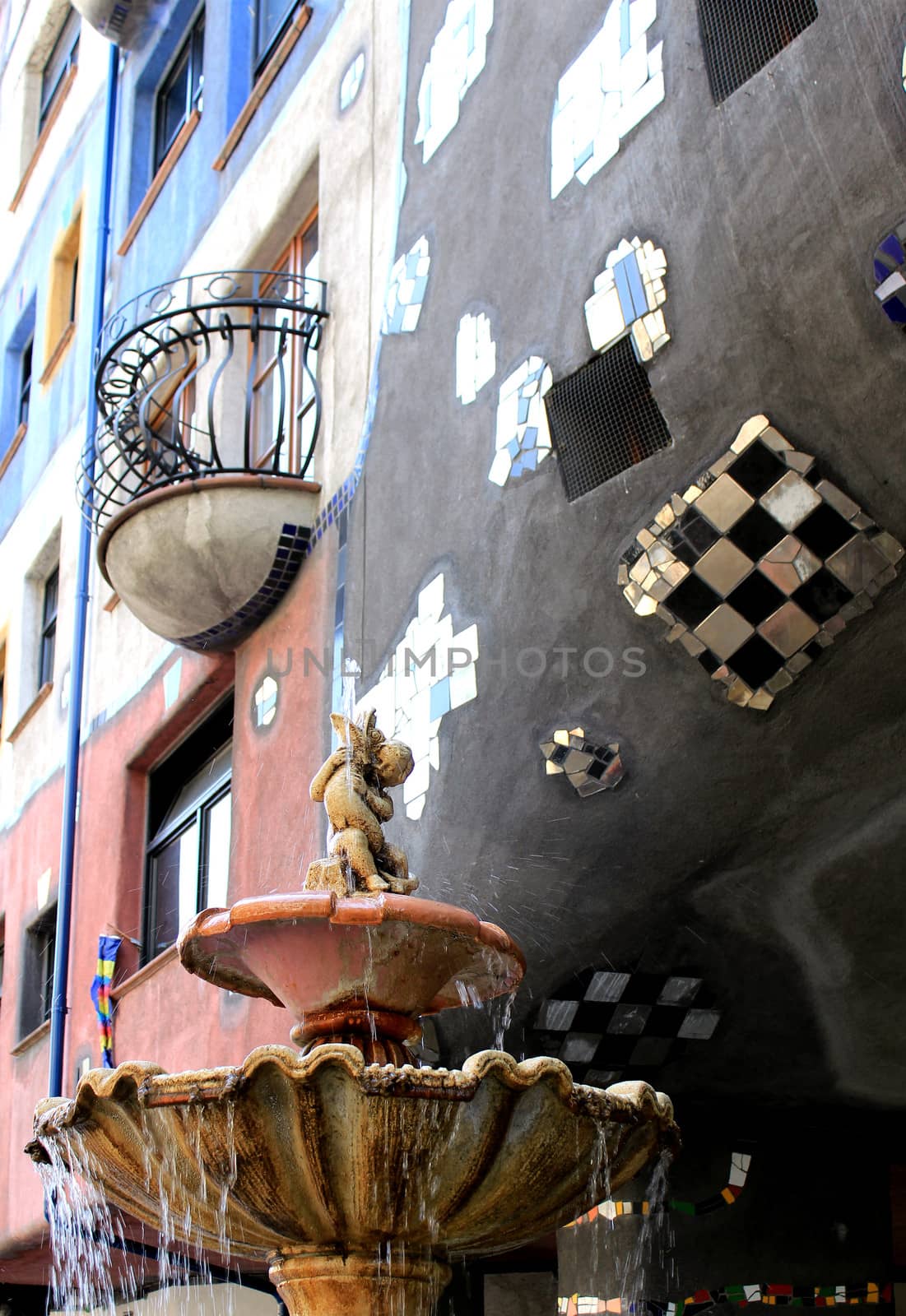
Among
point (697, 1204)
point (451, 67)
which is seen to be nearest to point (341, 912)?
point (697, 1204)

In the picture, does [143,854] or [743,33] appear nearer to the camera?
[743,33]

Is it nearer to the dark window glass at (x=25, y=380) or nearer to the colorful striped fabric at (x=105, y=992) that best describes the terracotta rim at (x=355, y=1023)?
the colorful striped fabric at (x=105, y=992)

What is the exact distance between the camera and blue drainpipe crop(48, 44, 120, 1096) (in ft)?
41.4

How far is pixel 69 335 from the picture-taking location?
634 inches

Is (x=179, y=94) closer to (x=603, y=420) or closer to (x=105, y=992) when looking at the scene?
(x=105, y=992)

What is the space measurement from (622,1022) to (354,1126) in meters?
2.41

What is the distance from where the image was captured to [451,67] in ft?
26.5

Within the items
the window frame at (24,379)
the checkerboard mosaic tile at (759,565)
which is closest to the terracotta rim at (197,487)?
the checkerboard mosaic tile at (759,565)

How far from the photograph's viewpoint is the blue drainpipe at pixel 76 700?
12617mm

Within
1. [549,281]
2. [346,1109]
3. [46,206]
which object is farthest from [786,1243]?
[46,206]

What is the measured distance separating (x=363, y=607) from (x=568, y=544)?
1.88 metres

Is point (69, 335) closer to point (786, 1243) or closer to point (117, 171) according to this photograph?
point (117, 171)

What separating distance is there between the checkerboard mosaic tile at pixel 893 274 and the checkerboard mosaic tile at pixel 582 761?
1824mm

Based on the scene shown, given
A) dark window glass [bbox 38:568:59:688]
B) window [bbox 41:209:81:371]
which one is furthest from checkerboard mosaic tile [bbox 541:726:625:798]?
window [bbox 41:209:81:371]
